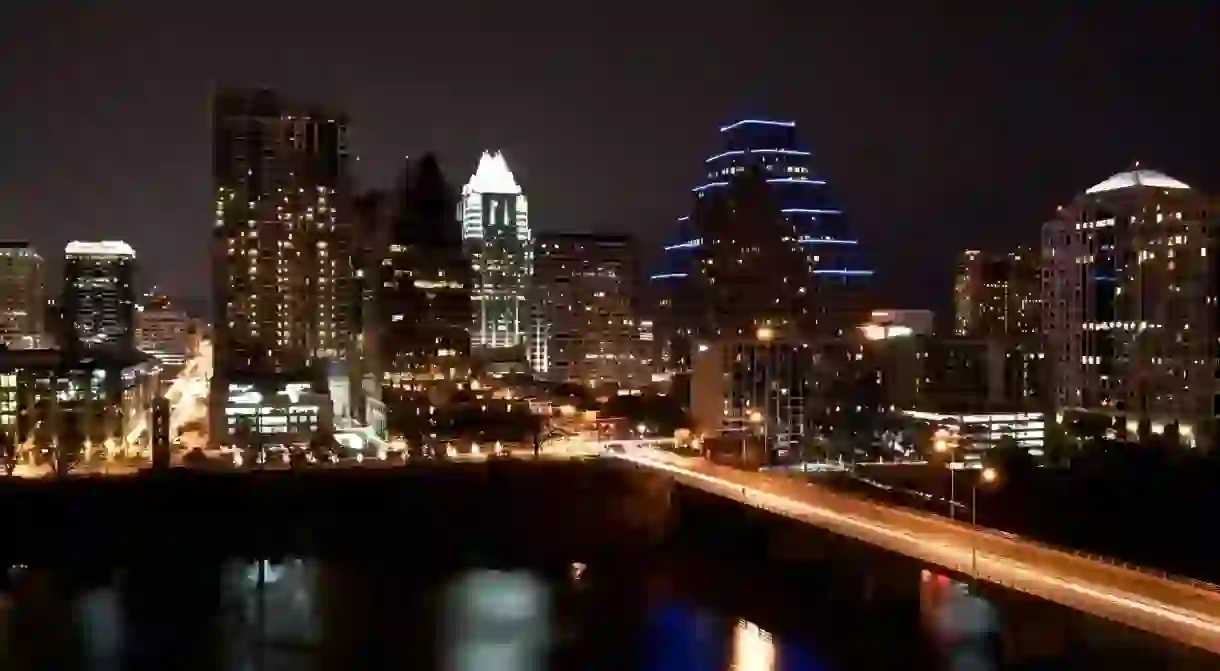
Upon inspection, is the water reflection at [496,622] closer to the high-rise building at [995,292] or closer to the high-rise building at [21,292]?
the high-rise building at [995,292]

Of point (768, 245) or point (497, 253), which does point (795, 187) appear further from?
point (497, 253)

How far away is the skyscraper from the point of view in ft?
86.4

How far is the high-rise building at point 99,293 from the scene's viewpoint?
3306 centimetres

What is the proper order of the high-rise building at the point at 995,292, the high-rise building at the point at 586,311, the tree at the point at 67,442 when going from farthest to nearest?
1. the high-rise building at the point at 586,311
2. the high-rise building at the point at 995,292
3. the tree at the point at 67,442

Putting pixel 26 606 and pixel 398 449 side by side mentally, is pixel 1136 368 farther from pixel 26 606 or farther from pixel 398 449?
pixel 26 606

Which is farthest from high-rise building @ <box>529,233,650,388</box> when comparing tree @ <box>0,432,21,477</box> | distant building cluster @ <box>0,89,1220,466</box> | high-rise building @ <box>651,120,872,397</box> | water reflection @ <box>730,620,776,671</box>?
water reflection @ <box>730,620,776,671</box>

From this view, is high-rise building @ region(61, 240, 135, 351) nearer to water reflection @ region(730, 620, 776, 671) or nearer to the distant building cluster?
the distant building cluster

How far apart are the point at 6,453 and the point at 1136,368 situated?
16208 mm

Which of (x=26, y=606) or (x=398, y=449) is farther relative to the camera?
(x=398, y=449)

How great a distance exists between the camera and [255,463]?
1744 cm

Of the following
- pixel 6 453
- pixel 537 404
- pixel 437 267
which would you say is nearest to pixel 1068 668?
pixel 6 453

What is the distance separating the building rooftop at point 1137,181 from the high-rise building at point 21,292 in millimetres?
24759

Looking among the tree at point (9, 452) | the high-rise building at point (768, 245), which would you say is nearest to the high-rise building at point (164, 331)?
the high-rise building at point (768, 245)

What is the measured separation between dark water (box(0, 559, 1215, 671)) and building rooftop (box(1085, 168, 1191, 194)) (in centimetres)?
1195
